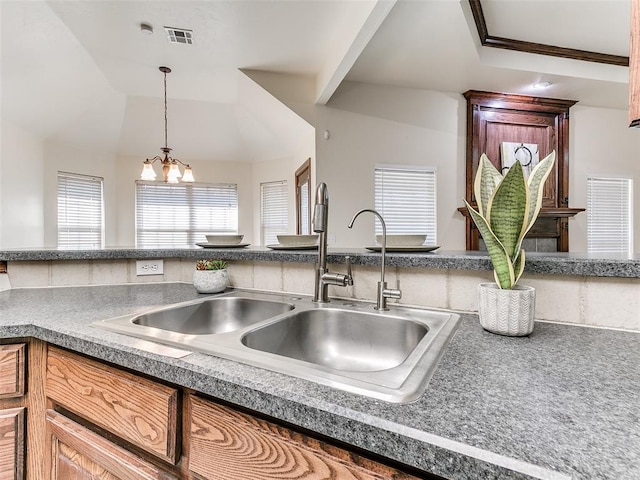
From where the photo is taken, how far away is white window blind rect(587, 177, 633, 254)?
13.1ft

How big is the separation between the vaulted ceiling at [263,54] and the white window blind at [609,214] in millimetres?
979

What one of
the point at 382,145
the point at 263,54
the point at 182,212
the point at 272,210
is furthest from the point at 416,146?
the point at 182,212

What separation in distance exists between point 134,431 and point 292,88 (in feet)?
10.9

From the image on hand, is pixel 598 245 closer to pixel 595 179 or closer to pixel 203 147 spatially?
pixel 595 179

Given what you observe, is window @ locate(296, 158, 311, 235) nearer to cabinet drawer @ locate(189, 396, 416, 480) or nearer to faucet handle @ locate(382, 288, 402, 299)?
faucet handle @ locate(382, 288, 402, 299)

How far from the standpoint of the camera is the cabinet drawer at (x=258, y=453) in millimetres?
456

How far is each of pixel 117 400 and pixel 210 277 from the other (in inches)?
23.6

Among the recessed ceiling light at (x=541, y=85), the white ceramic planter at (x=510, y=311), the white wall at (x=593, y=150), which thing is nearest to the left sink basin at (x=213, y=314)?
the white ceramic planter at (x=510, y=311)

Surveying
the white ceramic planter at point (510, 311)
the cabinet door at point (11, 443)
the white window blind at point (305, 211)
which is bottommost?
the cabinet door at point (11, 443)

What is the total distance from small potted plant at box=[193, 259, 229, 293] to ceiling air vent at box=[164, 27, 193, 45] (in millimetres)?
2340

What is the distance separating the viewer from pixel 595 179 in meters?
4.01

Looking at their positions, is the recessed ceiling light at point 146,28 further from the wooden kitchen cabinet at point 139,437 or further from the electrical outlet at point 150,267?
the wooden kitchen cabinet at point 139,437

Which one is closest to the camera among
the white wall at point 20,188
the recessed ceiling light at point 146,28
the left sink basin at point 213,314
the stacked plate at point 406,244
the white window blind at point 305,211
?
the left sink basin at point 213,314

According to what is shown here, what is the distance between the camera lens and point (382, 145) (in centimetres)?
353
